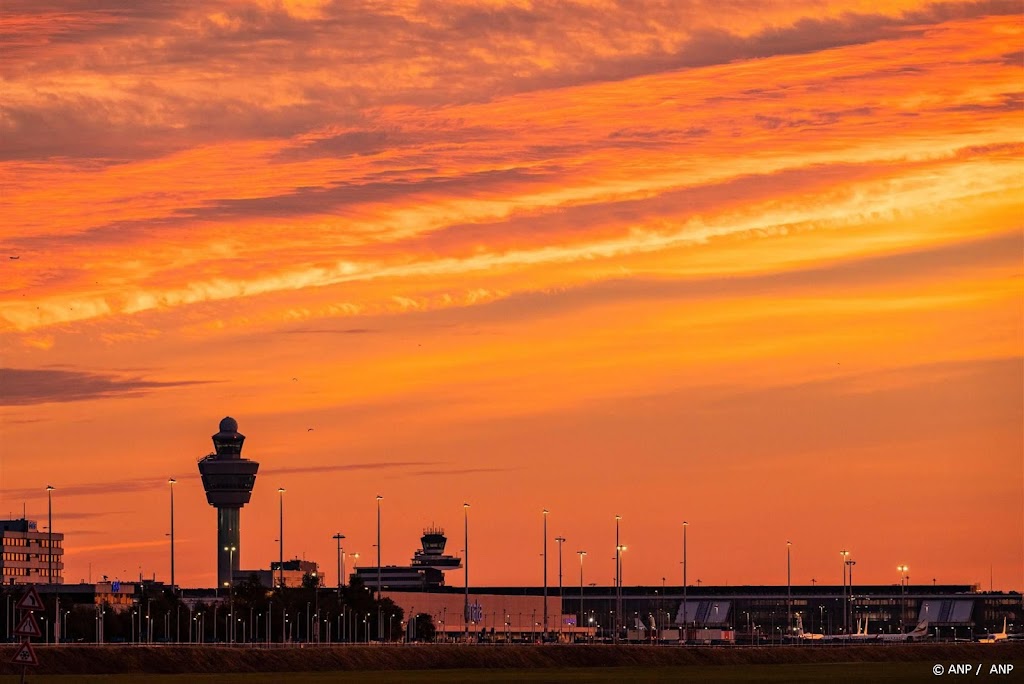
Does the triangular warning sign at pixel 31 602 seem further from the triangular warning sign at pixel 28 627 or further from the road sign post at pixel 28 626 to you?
the triangular warning sign at pixel 28 627

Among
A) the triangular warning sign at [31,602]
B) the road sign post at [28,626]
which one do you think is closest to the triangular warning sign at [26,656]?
the road sign post at [28,626]

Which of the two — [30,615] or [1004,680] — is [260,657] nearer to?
[1004,680]

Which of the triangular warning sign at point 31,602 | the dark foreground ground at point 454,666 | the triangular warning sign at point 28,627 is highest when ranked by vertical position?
the triangular warning sign at point 31,602

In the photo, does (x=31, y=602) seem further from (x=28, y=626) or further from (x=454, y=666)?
(x=454, y=666)

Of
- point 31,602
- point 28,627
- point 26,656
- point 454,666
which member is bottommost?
point 454,666

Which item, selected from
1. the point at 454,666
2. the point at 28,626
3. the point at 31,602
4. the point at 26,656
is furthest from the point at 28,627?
the point at 454,666

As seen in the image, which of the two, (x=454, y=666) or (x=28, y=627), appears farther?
(x=454, y=666)

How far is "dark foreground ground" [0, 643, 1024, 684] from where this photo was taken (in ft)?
369

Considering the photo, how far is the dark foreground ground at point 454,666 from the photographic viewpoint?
112m

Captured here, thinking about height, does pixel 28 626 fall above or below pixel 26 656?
above

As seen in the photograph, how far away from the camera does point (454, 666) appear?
158125mm

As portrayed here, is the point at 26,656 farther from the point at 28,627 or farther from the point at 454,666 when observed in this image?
the point at 454,666

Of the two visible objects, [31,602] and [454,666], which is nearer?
[31,602]

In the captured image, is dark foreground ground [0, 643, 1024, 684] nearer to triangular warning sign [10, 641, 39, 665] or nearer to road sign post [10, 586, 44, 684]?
triangular warning sign [10, 641, 39, 665]
